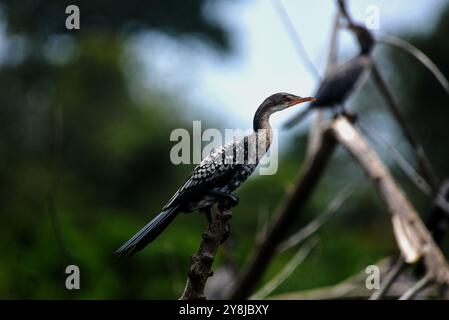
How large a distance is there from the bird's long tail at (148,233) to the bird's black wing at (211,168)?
0.28 feet

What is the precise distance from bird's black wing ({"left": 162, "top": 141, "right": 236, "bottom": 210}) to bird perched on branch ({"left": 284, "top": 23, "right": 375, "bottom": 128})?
17.2 ft

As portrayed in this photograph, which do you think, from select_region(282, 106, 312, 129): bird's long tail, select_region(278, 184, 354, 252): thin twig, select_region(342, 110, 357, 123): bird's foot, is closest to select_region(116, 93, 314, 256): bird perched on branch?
select_region(278, 184, 354, 252): thin twig

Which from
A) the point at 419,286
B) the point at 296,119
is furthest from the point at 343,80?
the point at 419,286

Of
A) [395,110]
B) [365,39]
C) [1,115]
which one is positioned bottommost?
[395,110]

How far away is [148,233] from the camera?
224cm

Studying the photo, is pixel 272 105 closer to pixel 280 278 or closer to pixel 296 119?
pixel 280 278

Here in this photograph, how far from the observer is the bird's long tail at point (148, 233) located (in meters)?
2.11

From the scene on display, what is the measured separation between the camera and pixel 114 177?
14141 mm

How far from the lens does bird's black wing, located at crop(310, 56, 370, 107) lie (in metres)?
8.38

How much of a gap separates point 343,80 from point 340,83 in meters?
0.10

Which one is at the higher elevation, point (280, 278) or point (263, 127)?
point (263, 127)
